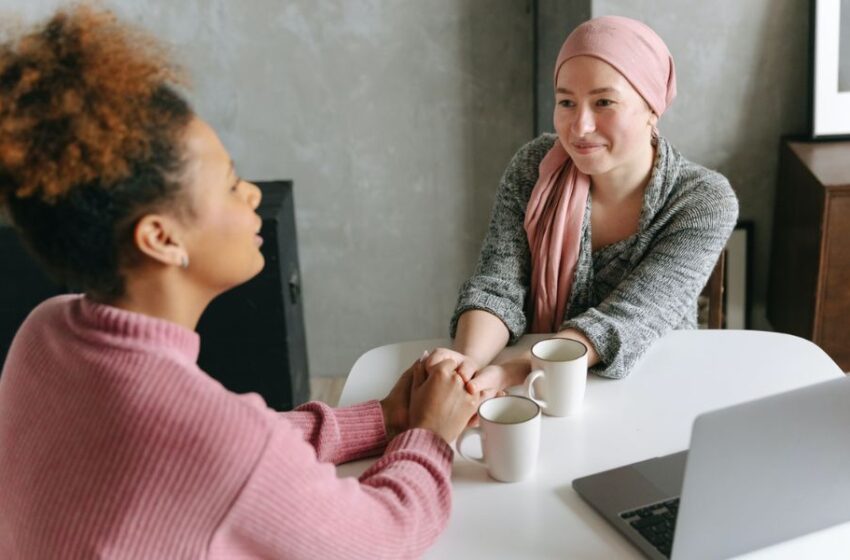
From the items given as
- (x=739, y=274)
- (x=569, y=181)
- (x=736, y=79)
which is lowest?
(x=739, y=274)

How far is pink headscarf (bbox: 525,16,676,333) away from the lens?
1629 mm

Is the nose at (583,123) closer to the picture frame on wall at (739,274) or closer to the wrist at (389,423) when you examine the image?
the wrist at (389,423)

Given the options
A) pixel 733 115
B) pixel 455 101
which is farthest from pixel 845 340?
pixel 455 101

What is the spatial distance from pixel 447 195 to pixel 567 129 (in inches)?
50.8

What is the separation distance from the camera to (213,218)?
3.09 ft

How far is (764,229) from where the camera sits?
2600mm

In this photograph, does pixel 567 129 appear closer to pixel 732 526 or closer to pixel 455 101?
pixel 732 526

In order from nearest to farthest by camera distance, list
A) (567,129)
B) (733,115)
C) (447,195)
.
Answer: (567,129)
(733,115)
(447,195)

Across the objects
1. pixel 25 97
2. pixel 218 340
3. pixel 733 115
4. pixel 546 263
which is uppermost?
pixel 25 97

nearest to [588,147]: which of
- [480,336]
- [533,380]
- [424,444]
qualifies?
[480,336]

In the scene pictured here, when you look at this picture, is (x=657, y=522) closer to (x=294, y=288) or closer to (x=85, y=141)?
(x=85, y=141)

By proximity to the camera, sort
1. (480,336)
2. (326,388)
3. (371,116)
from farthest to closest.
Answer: (326,388)
(371,116)
(480,336)

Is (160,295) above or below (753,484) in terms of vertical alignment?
above

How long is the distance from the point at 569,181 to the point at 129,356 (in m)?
1.05
